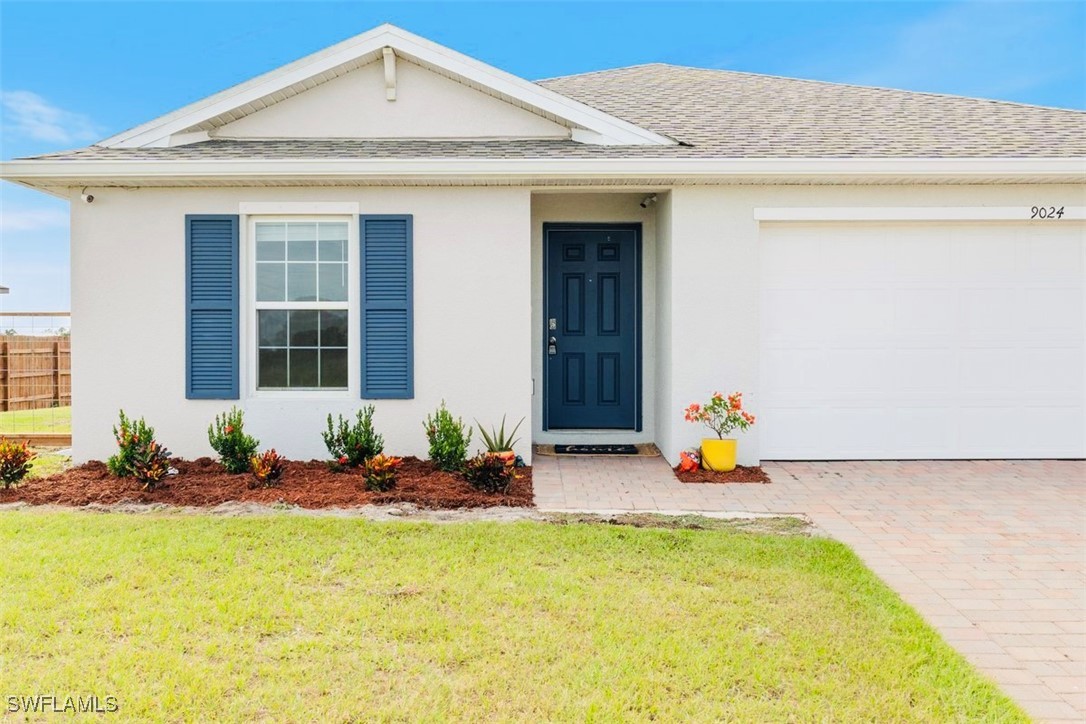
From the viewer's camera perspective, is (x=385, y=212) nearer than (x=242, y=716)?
No

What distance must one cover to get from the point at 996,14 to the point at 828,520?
939cm

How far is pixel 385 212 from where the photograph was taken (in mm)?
6461

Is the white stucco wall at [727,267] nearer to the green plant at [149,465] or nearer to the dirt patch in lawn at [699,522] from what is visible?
the dirt patch in lawn at [699,522]

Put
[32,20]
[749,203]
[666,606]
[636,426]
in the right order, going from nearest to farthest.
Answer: [666,606]
[749,203]
[636,426]
[32,20]

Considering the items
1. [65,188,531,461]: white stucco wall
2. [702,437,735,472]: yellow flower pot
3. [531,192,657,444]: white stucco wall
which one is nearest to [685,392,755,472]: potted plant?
[702,437,735,472]: yellow flower pot

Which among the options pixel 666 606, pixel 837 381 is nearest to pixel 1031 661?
pixel 666 606

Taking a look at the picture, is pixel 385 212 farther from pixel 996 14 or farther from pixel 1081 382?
pixel 996 14

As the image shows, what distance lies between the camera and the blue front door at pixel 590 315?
25.1 ft

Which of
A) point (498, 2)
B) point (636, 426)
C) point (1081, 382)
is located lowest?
point (636, 426)

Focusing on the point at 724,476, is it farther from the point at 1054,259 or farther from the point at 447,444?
the point at 1054,259

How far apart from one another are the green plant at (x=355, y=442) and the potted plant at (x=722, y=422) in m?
2.95

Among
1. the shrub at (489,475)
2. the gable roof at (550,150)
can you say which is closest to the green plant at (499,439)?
the shrub at (489,475)

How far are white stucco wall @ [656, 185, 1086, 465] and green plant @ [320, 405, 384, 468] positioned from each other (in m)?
2.88

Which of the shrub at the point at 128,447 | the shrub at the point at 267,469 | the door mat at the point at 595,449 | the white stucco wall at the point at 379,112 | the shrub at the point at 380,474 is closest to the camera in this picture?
the shrub at the point at 380,474
